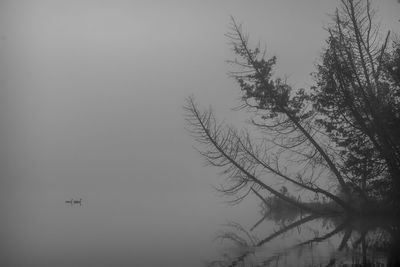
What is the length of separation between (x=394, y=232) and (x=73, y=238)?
12304mm

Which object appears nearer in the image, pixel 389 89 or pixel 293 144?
pixel 389 89

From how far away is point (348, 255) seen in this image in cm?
1059

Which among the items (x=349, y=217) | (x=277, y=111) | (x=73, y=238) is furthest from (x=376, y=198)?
(x=73, y=238)

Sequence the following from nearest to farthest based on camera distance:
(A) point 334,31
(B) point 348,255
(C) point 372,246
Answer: (B) point 348,255 < (C) point 372,246 < (A) point 334,31

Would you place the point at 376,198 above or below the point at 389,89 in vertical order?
below

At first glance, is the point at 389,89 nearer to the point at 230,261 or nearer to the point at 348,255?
the point at 348,255

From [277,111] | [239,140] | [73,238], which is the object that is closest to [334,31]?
[277,111]

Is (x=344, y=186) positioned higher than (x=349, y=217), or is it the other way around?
(x=344, y=186)

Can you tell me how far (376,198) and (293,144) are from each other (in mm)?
5111

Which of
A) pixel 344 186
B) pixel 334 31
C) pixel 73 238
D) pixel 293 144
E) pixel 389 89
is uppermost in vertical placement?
pixel 334 31

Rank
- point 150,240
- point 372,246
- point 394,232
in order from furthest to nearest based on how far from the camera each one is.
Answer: point 150,240, point 394,232, point 372,246

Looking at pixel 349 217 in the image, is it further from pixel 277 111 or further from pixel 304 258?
pixel 304 258

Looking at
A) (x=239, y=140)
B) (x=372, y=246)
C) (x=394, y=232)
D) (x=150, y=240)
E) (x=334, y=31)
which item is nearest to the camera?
(x=372, y=246)

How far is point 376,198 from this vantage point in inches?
900
